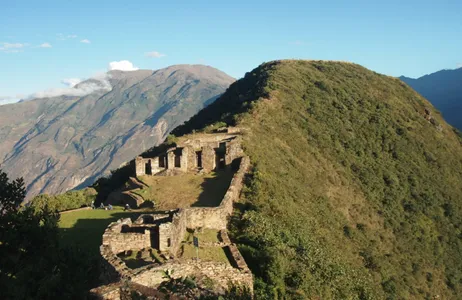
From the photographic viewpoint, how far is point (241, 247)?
16094mm

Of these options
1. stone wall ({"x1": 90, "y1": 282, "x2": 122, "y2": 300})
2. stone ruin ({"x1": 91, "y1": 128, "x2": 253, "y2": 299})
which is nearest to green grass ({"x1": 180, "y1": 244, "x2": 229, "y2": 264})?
stone ruin ({"x1": 91, "y1": 128, "x2": 253, "y2": 299})

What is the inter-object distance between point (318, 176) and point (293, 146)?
14.2ft

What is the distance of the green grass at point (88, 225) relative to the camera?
54.1ft

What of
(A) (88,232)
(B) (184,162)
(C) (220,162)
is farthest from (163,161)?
(A) (88,232)

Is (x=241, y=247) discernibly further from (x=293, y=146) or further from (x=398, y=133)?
(x=398, y=133)

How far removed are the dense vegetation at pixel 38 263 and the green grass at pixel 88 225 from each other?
4.65 ft

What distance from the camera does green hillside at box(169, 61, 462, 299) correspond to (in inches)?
721

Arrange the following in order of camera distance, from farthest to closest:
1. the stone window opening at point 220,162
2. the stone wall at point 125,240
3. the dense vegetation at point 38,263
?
1. the stone window opening at point 220,162
2. the stone wall at point 125,240
3. the dense vegetation at point 38,263

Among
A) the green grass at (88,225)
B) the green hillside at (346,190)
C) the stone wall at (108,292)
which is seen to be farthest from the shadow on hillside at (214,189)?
the stone wall at (108,292)

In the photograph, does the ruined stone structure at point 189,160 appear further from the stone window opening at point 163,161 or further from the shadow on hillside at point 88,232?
the shadow on hillside at point 88,232

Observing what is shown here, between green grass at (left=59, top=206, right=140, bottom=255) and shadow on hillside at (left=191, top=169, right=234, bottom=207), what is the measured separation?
145 inches

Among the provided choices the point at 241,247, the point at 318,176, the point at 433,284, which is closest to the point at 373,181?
the point at 318,176

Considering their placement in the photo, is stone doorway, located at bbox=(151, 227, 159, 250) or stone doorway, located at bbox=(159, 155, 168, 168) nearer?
stone doorway, located at bbox=(151, 227, 159, 250)

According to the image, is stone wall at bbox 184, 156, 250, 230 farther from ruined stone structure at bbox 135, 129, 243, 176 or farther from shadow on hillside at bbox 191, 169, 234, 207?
ruined stone structure at bbox 135, 129, 243, 176
